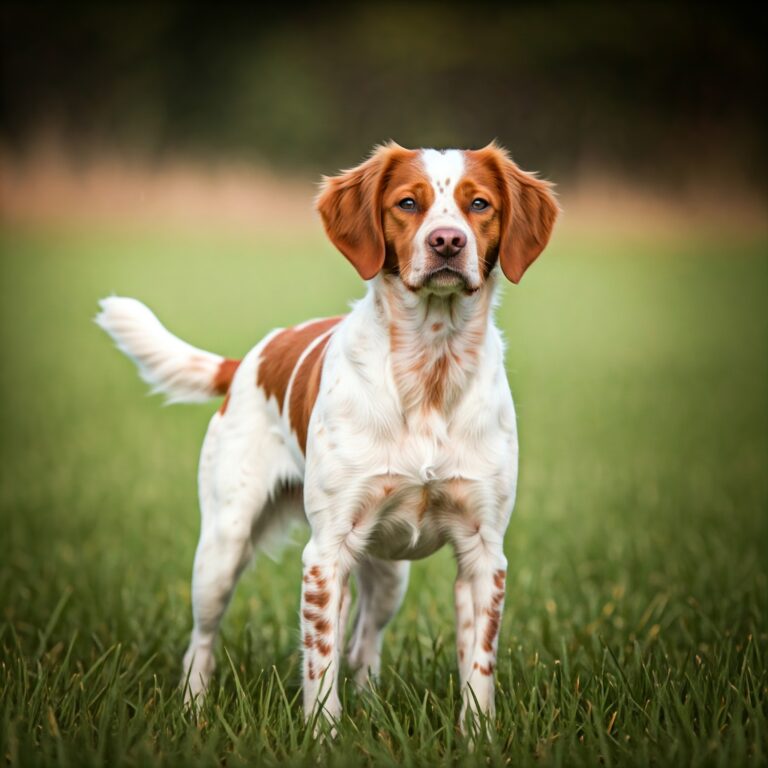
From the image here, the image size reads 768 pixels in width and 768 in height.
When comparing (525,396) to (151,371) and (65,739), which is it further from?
(65,739)

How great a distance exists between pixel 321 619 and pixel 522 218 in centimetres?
130

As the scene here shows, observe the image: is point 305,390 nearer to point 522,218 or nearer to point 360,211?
point 360,211

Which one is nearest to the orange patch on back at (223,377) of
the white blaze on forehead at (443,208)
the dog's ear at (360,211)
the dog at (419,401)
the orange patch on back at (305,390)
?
the orange patch on back at (305,390)

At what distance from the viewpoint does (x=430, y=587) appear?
200 inches

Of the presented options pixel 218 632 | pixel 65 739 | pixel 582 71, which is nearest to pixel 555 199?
pixel 218 632

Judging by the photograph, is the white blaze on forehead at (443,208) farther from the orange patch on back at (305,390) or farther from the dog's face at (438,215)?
the orange patch on back at (305,390)

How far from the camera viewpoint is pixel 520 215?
3.30m

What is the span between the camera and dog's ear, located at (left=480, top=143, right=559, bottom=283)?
325 centimetres

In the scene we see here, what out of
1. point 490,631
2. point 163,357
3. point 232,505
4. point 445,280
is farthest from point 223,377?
point 490,631

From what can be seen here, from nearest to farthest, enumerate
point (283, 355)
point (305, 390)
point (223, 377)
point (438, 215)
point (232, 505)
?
point (438, 215)
point (305, 390)
point (232, 505)
point (283, 355)
point (223, 377)

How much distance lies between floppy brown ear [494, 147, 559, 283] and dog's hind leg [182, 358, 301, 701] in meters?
1.01

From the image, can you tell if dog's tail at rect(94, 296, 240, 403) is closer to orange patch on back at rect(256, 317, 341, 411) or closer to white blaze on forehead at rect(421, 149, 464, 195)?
orange patch on back at rect(256, 317, 341, 411)

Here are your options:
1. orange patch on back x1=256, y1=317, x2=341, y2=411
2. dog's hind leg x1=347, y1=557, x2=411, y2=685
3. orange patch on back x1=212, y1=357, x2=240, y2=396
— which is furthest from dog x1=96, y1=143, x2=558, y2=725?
orange patch on back x1=212, y1=357, x2=240, y2=396

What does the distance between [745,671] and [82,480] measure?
4714 mm
